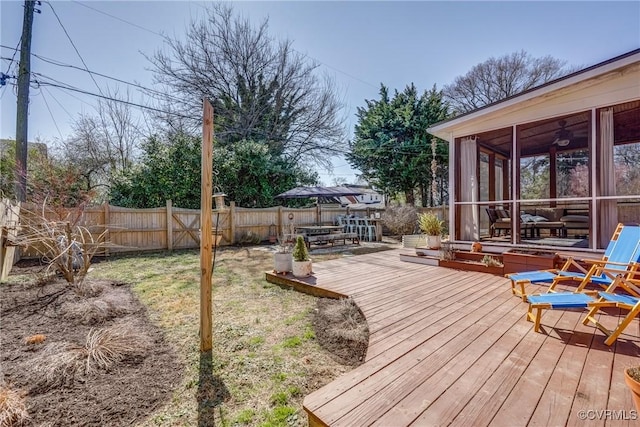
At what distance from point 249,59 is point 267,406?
16.5 metres

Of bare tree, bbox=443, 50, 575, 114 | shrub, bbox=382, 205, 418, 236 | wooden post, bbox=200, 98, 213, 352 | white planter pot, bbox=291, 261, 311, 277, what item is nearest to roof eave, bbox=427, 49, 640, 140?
white planter pot, bbox=291, 261, 311, 277

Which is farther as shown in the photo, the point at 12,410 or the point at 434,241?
the point at 434,241

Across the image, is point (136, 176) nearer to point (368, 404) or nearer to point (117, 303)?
point (117, 303)

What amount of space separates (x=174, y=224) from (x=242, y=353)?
8.27m

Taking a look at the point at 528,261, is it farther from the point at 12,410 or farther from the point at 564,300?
the point at 12,410

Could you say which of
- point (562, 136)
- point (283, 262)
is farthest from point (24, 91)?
point (562, 136)

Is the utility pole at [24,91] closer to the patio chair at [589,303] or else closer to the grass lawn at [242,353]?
the grass lawn at [242,353]

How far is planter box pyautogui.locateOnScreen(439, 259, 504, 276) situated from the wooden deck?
1404 mm

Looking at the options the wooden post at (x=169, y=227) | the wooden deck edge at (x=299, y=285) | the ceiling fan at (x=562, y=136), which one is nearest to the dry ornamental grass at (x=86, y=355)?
the wooden deck edge at (x=299, y=285)

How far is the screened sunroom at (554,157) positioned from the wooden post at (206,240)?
5.07 meters

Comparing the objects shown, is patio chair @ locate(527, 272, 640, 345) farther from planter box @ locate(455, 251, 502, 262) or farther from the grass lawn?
planter box @ locate(455, 251, 502, 262)

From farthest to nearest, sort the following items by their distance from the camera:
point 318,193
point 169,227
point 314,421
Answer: point 318,193 → point 169,227 → point 314,421

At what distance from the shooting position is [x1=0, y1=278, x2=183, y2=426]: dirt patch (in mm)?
1847

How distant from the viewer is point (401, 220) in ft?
38.6
